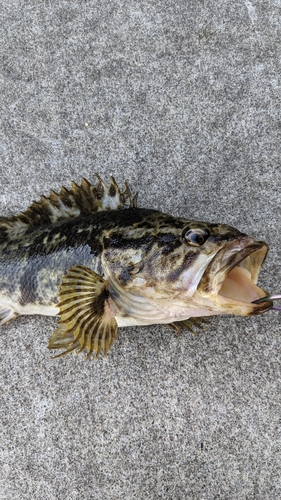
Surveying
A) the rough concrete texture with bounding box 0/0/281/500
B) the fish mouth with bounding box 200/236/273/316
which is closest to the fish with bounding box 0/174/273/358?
the fish mouth with bounding box 200/236/273/316

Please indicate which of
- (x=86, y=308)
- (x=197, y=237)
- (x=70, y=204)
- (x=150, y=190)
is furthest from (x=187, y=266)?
(x=150, y=190)

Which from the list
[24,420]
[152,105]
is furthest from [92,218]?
[24,420]

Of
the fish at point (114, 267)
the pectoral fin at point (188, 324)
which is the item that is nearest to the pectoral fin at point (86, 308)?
the fish at point (114, 267)

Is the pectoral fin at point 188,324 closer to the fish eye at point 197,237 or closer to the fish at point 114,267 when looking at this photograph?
the fish at point 114,267

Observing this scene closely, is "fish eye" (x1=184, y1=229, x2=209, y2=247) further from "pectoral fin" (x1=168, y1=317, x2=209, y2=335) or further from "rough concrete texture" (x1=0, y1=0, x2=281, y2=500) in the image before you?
"rough concrete texture" (x1=0, y1=0, x2=281, y2=500)

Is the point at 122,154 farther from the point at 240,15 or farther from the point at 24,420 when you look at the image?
the point at 24,420

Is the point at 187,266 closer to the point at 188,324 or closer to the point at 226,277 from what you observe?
the point at 226,277
